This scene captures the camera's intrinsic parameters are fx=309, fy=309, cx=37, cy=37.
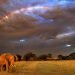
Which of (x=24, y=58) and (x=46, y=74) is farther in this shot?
(x=24, y=58)

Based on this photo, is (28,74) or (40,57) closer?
(28,74)

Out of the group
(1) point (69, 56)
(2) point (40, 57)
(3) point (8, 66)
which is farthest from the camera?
(2) point (40, 57)

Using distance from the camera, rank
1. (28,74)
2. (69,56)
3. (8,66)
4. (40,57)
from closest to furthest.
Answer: (28,74) < (8,66) < (69,56) < (40,57)

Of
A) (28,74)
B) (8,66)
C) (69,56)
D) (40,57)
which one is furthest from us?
(40,57)

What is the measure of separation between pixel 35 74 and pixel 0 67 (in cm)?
1382

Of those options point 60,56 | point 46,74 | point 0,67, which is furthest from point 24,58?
point 46,74

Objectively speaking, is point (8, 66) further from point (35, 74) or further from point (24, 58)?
point (24, 58)

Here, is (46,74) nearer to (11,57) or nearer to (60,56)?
(11,57)

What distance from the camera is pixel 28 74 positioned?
26.5 meters

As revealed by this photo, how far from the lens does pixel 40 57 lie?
64.4 metres

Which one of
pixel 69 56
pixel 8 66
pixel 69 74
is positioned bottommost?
pixel 69 74

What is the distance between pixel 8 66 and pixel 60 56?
22.8 m

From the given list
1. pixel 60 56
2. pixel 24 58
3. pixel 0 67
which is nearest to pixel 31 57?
pixel 24 58

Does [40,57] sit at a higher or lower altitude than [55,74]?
higher
